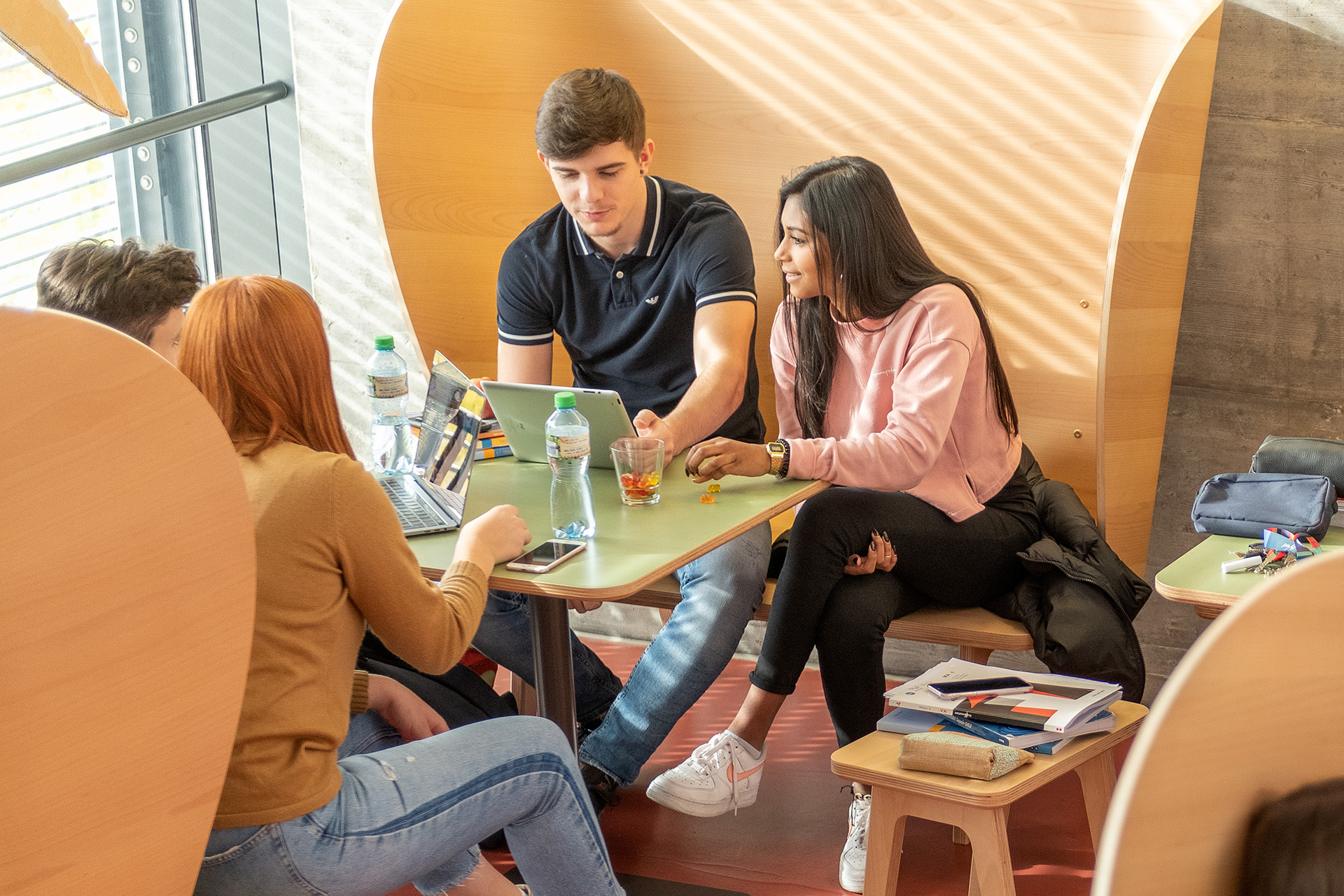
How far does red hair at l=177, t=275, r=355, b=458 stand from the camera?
4.69 ft

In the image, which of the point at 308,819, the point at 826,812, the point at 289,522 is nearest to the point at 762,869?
the point at 826,812

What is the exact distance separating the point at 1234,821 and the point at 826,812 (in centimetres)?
188

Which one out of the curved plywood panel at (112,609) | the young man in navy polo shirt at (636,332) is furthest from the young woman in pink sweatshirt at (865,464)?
the curved plywood panel at (112,609)

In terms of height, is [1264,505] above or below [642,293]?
below

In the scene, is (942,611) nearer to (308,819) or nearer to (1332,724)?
(308,819)

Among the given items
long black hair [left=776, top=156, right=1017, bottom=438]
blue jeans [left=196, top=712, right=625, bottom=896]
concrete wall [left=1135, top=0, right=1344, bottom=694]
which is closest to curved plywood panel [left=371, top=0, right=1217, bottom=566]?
concrete wall [left=1135, top=0, right=1344, bottom=694]

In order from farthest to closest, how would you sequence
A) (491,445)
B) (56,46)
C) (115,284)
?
1. (491,445)
2. (115,284)
3. (56,46)

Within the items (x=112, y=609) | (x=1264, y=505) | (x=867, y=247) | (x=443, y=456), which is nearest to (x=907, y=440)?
(x=867, y=247)

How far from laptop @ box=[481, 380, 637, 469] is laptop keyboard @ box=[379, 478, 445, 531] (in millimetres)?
228

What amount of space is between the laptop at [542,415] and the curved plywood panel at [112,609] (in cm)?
90

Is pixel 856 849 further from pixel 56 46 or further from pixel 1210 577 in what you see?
pixel 56 46

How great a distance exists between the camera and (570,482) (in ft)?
6.30

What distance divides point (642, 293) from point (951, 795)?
4.20 feet

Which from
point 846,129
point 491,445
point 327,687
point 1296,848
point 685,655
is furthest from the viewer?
point 846,129
